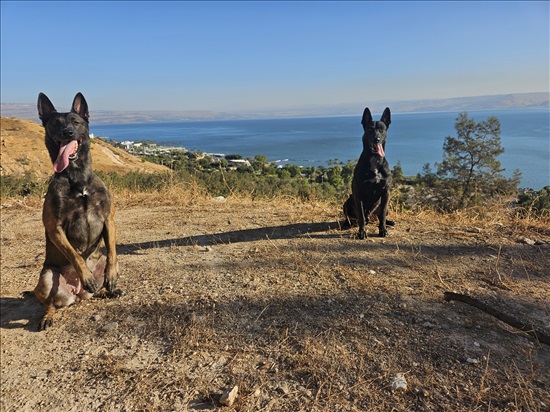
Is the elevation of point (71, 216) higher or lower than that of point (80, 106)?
lower

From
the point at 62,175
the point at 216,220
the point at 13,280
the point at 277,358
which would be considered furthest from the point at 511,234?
the point at 13,280

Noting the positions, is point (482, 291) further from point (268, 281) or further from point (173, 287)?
point (173, 287)

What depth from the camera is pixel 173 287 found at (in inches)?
138

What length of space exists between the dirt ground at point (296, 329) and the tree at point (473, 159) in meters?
15.4

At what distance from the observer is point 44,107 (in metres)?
3.07

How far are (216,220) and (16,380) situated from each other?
12.8ft

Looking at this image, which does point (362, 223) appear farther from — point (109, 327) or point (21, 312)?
point (21, 312)

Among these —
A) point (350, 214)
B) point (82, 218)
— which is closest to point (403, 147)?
point (350, 214)

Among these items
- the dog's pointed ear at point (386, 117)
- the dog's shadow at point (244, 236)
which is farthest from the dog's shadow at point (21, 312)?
the dog's pointed ear at point (386, 117)

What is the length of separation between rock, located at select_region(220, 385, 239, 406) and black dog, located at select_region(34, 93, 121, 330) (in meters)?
1.78

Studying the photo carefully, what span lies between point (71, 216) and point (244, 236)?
261 cm

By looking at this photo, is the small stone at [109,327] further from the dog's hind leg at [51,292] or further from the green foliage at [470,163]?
the green foliage at [470,163]

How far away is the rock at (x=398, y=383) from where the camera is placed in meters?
2.01

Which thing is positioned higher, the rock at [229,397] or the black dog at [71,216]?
the black dog at [71,216]
